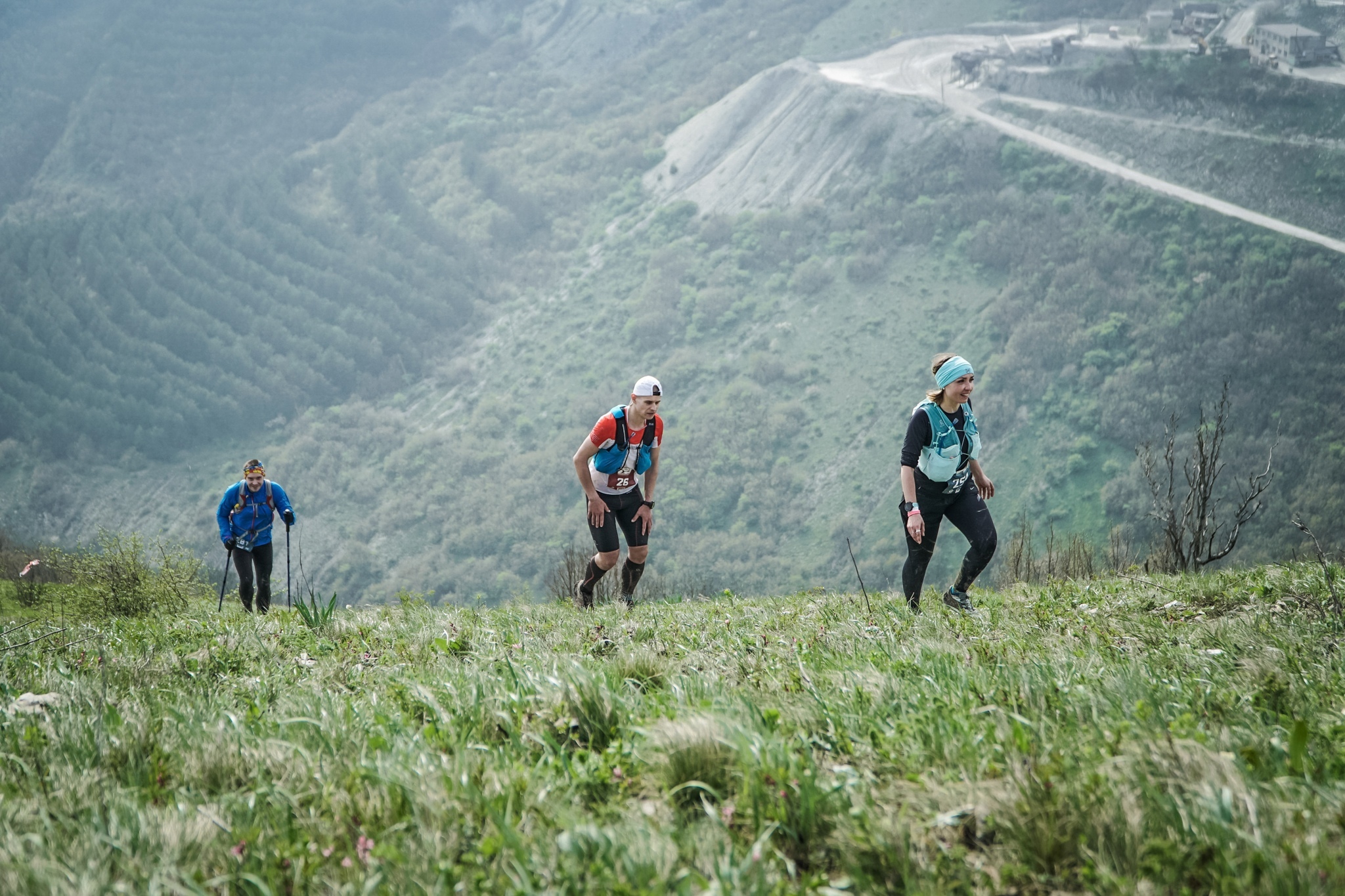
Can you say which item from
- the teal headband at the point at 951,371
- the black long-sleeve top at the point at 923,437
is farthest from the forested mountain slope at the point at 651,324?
the teal headband at the point at 951,371

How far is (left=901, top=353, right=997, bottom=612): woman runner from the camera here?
6090 mm

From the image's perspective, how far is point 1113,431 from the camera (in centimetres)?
5438

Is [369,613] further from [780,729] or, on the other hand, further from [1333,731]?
[1333,731]

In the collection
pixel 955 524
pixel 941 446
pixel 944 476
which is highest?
pixel 941 446

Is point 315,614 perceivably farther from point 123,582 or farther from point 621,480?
point 123,582

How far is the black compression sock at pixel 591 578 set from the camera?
7836mm

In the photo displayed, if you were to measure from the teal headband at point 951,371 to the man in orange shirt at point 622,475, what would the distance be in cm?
232

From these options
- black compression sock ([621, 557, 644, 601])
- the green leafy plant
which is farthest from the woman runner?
the green leafy plant

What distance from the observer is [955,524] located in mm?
6188

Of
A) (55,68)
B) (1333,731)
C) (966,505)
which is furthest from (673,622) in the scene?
(55,68)

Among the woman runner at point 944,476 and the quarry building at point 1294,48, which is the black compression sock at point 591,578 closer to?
the woman runner at point 944,476

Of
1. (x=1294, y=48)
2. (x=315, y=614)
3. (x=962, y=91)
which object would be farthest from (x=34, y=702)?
(x=1294, y=48)

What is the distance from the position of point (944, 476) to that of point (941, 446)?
0.78 ft

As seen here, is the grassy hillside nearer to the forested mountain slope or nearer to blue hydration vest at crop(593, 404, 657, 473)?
blue hydration vest at crop(593, 404, 657, 473)
